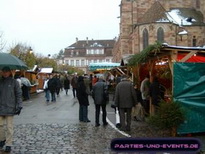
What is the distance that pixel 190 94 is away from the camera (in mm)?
10891

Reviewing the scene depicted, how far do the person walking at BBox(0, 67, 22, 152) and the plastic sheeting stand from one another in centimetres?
466

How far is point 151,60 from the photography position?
13.7 metres

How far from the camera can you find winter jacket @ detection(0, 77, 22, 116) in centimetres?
837

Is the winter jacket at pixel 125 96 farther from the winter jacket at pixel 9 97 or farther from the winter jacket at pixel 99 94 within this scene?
the winter jacket at pixel 9 97

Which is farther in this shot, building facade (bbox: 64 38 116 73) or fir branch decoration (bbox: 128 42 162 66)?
building facade (bbox: 64 38 116 73)

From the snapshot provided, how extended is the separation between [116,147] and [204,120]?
7.99m

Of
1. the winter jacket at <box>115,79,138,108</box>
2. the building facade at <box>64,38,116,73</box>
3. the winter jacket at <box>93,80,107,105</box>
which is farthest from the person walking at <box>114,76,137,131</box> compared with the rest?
the building facade at <box>64,38,116,73</box>

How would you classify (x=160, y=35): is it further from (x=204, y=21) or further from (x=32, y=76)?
(x=32, y=76)

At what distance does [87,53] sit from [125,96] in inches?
5300

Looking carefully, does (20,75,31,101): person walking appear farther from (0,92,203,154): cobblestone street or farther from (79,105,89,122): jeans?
(79,105,89,122): jeans

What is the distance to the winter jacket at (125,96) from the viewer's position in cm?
1190

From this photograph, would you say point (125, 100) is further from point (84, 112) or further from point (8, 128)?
point (8, 128)

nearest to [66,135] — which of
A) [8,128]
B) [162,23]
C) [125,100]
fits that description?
[125,100]

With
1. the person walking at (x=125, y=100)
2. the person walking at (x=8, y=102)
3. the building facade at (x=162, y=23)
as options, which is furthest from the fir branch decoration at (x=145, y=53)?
the building facade at (x=162, y=23)
